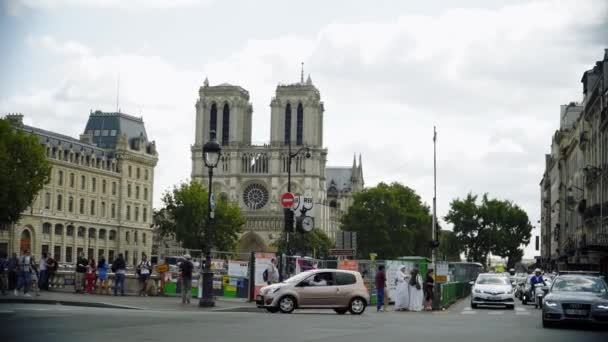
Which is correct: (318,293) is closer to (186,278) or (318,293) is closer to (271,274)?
(186,278)

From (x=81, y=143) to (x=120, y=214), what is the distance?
32.3ft

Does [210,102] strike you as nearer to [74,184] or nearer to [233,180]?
[233,180]

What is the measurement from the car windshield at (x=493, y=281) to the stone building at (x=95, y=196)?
2531 inches

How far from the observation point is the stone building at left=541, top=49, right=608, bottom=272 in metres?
58.9

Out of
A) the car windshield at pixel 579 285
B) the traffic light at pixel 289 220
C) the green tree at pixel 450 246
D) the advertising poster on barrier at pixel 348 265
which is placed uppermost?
the green tree at pixel 450 246

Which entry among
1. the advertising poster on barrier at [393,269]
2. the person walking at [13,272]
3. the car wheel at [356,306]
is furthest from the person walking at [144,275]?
the car wheel at [356,306]

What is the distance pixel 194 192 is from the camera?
371 ft

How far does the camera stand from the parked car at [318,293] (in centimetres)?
3164

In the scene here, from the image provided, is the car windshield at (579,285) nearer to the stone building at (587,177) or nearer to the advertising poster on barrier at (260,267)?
the advertising poster on barrier at (260,267)

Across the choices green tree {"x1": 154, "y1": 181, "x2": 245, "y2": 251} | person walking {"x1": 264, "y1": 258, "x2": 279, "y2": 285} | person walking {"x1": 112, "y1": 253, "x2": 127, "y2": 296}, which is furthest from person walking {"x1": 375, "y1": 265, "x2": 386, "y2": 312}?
green tree {"x1": 154, "y1": 181, "x2": 245, "y2": 251}

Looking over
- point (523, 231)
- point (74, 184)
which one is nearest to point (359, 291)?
point (74, 184)

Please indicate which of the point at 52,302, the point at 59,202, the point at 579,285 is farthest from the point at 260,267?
the point at 59,202

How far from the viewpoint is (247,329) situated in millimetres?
21516

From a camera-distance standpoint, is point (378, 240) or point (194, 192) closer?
point (194, 192)
